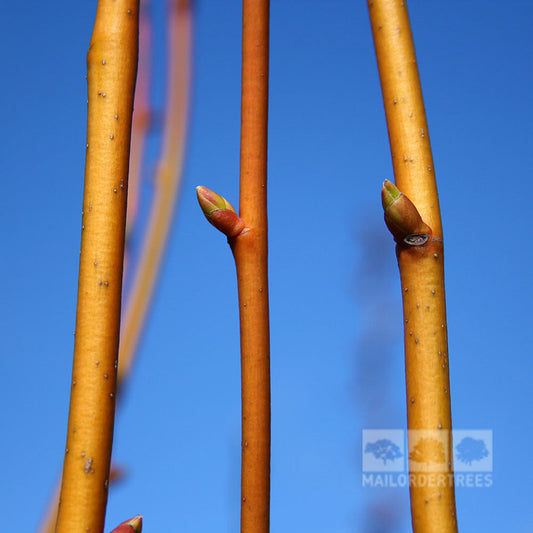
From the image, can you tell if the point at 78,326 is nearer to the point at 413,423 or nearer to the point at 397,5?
the point at 413,423

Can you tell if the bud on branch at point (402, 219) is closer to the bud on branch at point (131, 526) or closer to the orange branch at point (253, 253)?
the orange branch at point (253, 253)

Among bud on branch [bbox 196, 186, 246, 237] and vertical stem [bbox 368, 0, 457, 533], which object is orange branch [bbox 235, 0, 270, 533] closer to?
bud on branch [bbox 196, 186, 246, 237]

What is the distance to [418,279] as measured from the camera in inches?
30.4

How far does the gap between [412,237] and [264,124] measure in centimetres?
25

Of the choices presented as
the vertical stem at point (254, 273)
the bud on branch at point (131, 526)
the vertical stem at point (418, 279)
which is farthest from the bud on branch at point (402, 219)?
the bud on branch at point (131, 526)

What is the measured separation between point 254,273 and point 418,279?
184 millimetres

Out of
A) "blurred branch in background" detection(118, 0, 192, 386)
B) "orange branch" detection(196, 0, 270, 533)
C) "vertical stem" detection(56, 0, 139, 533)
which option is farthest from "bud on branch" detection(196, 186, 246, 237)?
"blurred branch in background" detection(118, 0, 192, 386)

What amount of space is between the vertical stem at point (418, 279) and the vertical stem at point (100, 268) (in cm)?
29

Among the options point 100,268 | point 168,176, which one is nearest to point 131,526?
point 100,268

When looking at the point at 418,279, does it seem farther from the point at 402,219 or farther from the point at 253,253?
the point at 253,253

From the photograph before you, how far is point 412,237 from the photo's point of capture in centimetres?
78

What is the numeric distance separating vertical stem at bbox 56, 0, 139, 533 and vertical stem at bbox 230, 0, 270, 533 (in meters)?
0.17

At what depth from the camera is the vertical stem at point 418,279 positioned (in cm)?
71

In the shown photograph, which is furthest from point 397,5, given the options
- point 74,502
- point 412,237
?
point 74,502
